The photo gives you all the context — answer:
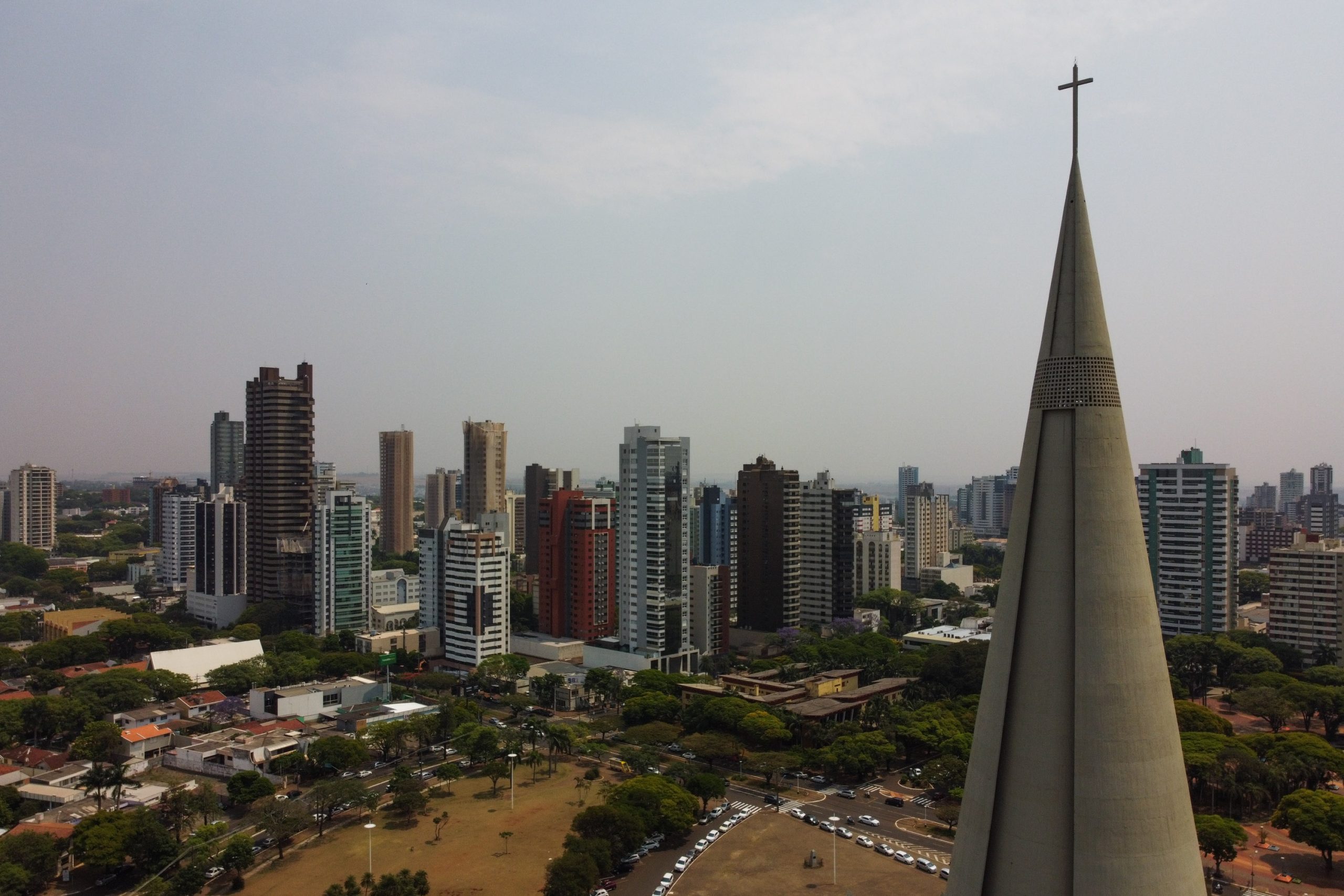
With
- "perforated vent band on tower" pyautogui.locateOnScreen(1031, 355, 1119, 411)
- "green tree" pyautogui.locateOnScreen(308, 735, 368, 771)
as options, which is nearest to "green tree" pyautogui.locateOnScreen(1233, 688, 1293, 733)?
"perforated vent band on tower" pyautogui.locateOnScreen(1031, 355, 1119, 411)

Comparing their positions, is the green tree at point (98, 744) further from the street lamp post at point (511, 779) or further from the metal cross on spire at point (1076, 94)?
the metal cross on spire at point (1076, 94)

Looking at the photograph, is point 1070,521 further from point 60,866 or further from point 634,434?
point 634,434

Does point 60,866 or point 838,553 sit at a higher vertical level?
point 838,553

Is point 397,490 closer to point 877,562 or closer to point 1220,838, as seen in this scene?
point 877,562

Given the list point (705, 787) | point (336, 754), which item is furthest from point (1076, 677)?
point (336, 754)

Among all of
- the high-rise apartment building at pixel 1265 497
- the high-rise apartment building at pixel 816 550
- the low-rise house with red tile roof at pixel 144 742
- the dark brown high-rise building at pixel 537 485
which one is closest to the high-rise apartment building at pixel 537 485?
the dark brown high-rise building at pixel 537 485

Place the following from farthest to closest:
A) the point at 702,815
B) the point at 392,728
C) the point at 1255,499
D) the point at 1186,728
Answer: the point at 1255,499, the point at 392,728, the point at 1186,728, the point at 702,815

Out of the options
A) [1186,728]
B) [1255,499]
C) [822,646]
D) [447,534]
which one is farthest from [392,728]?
[1255,499]
